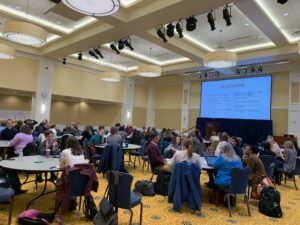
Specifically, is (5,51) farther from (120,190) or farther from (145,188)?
(120,190)

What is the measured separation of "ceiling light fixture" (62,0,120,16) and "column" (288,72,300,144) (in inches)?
416

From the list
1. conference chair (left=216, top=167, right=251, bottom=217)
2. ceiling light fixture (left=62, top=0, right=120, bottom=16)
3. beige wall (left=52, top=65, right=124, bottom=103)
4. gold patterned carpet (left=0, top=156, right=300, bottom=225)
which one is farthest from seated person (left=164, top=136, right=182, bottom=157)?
beige wall (left=52, top=65, right=124, bottom=103)

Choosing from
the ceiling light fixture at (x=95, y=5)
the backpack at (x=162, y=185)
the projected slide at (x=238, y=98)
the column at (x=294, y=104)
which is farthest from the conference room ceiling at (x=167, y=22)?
the backpack at (x=162, y=185)

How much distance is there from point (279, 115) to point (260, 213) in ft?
29.6

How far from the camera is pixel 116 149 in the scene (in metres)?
5.81

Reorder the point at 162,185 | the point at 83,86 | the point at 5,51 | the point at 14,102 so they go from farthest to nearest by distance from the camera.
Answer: the point at 83,86 → the point at 14,102 → the point at 5,51 → the point at 162,185

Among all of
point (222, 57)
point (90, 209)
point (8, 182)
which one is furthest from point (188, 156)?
point (222, 57)

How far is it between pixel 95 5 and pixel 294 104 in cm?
1091

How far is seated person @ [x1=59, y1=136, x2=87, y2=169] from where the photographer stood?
12.2ft

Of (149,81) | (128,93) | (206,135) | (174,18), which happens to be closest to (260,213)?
(174,18)

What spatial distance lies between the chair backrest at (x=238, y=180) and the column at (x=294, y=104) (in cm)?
890

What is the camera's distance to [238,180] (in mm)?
4164

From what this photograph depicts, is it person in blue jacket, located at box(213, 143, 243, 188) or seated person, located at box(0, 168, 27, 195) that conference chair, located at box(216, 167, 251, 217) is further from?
seated person, located at box(0, 168, 27, 195)

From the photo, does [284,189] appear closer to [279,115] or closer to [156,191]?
[156,191]
